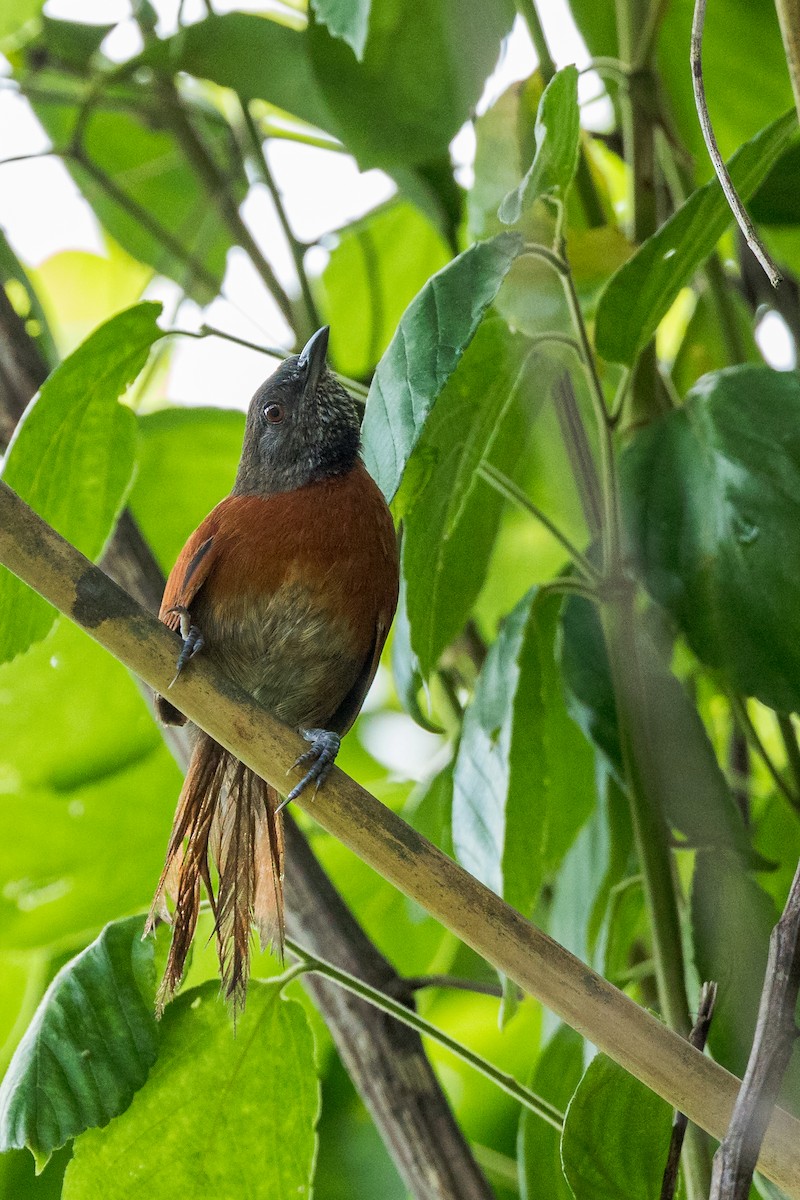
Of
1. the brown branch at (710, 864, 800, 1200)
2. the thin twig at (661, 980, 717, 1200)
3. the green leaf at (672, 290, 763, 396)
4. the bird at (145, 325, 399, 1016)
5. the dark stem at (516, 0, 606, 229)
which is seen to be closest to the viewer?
the brown branch at (710, 864, 800, 1200)

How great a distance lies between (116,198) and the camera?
1663mm

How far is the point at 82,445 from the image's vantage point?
1.07 meters

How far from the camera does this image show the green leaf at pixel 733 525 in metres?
1.03

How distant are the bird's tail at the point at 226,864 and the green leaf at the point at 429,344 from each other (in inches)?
15.4

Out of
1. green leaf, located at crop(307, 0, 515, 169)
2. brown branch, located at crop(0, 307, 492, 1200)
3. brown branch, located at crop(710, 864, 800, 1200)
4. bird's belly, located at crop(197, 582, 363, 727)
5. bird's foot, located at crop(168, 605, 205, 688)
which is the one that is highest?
green leaf, located at crop(307, 0, 515, 169)

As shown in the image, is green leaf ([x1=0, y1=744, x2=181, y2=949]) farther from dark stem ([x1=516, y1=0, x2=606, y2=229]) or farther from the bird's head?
dark stem ([x1=516, y1=0, x2=606, y2=229])

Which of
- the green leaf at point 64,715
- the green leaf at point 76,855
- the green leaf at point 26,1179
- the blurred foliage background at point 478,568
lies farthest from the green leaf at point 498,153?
the green leaf at point 26,1179

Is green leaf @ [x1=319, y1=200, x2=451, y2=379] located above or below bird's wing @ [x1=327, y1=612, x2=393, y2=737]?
above

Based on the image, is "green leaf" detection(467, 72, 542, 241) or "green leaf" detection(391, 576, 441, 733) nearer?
"green leaf" detection(391, 576, 441, 733)

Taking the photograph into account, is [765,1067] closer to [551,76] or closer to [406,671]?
[406,671]

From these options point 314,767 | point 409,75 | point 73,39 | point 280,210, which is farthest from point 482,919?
point 73,39

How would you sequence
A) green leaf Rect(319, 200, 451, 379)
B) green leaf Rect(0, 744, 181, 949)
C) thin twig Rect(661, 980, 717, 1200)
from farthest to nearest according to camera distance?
green leaf Rect(319, 200, 451, 379)
green leaf Rect(0, 744, 181, 949)
thin twig Rect(661, 980, 717, 1200)

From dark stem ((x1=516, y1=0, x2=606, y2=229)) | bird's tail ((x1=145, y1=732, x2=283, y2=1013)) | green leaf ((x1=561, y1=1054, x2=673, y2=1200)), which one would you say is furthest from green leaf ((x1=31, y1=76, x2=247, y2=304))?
green leaf ((x1=561, y1=1054, x2=673, y2=1200))

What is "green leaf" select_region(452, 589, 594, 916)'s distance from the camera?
3.32ft
